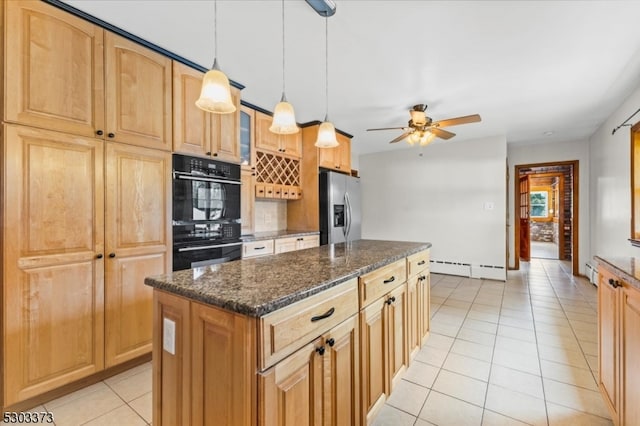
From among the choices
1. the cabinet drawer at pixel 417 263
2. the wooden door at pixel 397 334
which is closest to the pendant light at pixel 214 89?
the wooden door at pixel 397 334

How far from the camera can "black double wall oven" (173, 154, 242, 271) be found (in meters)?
2.31

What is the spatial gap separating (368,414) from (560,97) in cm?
368

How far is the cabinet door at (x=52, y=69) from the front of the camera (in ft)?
5.12

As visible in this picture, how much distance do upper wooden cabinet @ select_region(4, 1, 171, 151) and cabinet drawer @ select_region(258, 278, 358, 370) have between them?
1.83 metres

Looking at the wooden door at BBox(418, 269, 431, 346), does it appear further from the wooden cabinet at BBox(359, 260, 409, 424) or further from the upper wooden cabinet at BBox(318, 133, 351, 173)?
the upper wooden cabinet at BBox(318, 133, 351, 173)

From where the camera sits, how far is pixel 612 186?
12.1ft

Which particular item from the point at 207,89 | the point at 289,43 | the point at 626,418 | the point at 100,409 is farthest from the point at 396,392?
the point at 289,43

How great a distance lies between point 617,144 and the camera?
3.50 meters

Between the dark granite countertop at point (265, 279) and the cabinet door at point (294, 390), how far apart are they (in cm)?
21

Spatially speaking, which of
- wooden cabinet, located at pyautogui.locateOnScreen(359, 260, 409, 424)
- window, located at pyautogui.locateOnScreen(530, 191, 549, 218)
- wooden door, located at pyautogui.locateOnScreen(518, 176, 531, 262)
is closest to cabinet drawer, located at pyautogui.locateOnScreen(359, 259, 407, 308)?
wooden cabinet, located at pyautogui.locateOnScreen(359, 260, 409, 424)

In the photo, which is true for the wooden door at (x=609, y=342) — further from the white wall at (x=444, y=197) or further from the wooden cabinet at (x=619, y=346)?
the white wall at (x=444, y=197)

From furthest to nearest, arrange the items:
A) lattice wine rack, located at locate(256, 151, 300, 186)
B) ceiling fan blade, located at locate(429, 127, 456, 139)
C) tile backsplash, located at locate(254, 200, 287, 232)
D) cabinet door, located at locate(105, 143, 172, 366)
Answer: tile backsplash, located at locate(254, 200, 287, 232)
lattice wine rack, located at locate(256, 151, 300, 186)
ceiling fan blade, located at locate(429, 127, 456, 139)
cabinet door, located at locate(105, 143, 172, 366)

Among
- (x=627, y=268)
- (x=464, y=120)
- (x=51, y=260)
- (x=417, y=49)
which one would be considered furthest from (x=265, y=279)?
(x=464, y=120)

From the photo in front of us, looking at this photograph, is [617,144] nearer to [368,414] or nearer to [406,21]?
[406,21]
